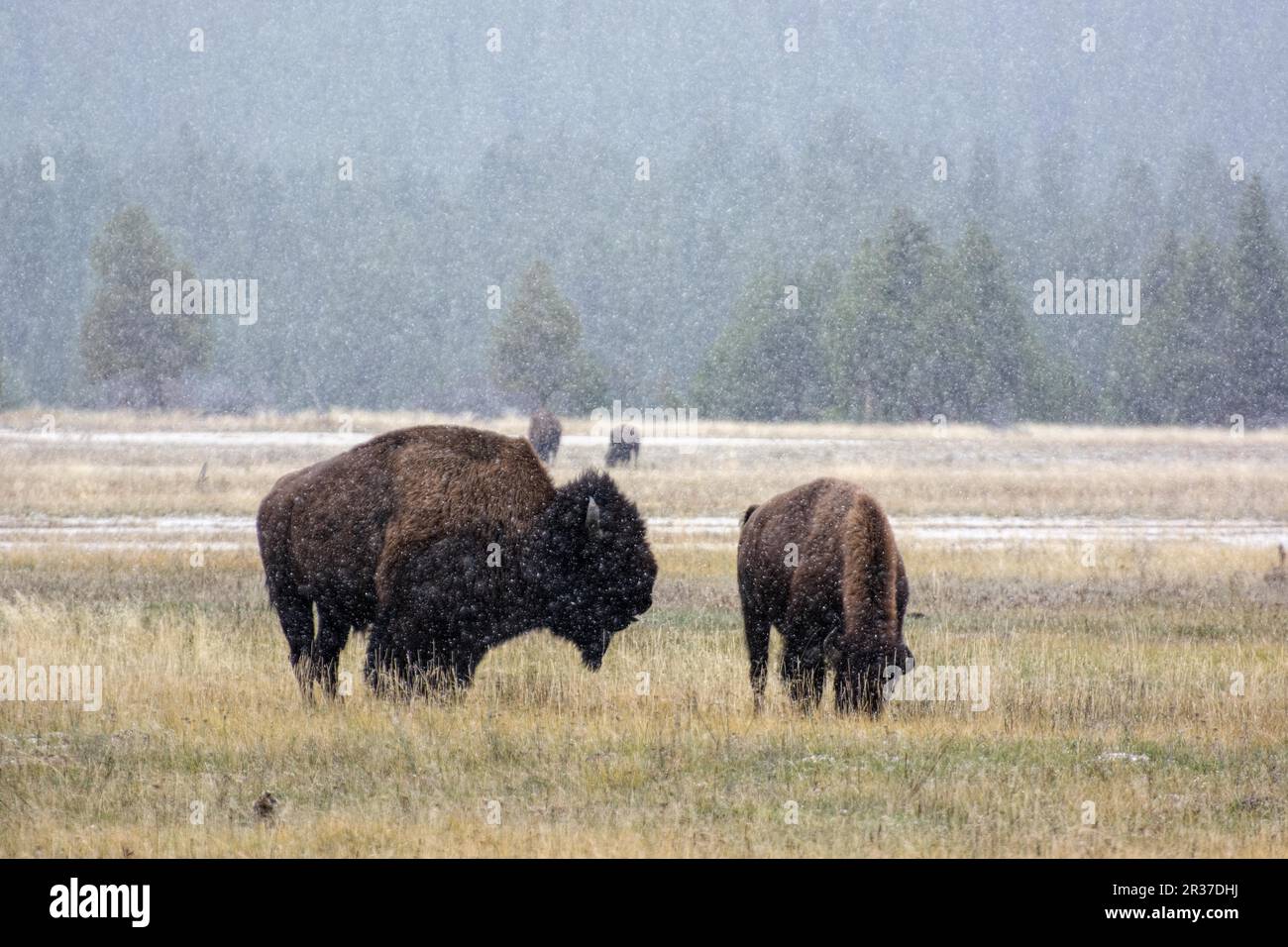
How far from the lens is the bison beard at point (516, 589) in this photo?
9844 mm

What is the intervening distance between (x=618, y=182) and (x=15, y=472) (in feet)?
296

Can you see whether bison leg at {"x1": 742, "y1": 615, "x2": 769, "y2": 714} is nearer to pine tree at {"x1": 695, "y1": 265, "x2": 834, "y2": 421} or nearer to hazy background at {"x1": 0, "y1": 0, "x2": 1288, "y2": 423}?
Result: hazy background at {"x1": 0, "y1": 0, "x2": 1288, "y2": 423}

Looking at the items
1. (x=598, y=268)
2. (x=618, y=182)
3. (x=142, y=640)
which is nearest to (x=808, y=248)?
(x=598, y=268)

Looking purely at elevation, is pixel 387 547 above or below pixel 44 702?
above

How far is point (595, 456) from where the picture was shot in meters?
39.2

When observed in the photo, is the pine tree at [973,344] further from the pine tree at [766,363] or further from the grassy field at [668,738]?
the grassy field at [668,738]

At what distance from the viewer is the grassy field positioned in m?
6.83

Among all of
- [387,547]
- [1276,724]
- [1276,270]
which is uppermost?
[1276,270]

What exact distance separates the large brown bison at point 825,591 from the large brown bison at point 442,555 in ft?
3.17

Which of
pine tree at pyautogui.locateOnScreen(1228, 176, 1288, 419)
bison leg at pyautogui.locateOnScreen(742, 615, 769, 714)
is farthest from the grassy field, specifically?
pine tree at pyautogui.locateOnScreen(1228, 176, 1288, 419)

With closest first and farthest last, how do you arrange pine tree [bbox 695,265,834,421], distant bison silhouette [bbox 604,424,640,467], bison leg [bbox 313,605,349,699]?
bison leg [bbox 313,605,349,699] → distant bison silhouette [bbox 604,424,640,467] → pine tree [bbox 695,265,834,421]

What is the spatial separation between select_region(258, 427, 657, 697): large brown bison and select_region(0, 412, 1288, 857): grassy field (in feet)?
1.37

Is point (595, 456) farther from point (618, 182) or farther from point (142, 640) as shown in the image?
point (618, 182)

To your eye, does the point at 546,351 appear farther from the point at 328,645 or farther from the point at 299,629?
the point at 328,645
